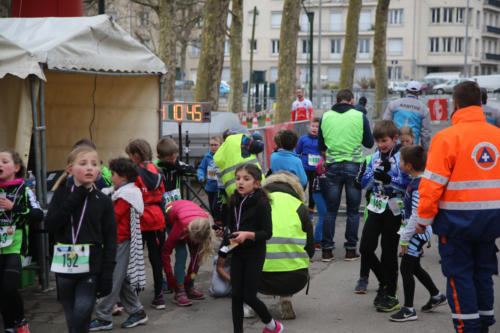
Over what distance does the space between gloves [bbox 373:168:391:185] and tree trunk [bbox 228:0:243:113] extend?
2425 centimetres

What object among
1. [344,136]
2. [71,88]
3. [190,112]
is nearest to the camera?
[344,136]

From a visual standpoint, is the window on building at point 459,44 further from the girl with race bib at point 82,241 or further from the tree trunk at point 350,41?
the girl with race bib at point 82,241

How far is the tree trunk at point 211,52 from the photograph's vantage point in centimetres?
1930

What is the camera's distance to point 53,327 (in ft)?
19.7

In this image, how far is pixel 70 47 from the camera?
7277 millimetres

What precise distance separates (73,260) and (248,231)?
1.37 meters

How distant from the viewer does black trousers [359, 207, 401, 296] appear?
6359 mm

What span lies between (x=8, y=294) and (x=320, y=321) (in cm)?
277

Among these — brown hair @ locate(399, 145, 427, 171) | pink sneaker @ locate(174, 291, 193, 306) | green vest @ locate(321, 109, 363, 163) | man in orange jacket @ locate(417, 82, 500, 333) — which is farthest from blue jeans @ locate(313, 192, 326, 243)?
man in orange jacket @ locate(417, 82, 500, 333)

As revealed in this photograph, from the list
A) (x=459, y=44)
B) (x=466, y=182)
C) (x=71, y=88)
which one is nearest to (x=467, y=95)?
(x=466, y=182)

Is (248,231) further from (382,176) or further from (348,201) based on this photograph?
(348,201)

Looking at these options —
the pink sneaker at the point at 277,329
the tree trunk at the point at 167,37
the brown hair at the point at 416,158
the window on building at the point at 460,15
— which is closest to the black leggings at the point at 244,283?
the pink sneaker at the point at 277,329

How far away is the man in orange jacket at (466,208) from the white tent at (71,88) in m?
4.11

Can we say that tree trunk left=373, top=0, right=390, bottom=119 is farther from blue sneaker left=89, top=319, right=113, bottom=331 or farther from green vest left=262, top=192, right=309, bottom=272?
blue sneaker left=89, top=319, right=113, bottom=331
